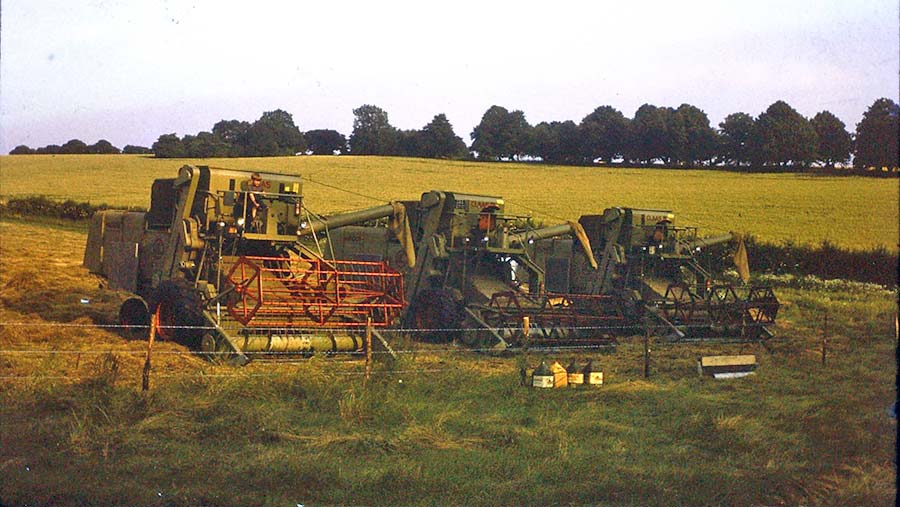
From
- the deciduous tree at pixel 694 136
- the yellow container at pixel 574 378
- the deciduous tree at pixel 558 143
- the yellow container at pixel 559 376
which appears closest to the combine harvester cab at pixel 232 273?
the yellow container at pixel 559 376

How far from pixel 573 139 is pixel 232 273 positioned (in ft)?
77.4

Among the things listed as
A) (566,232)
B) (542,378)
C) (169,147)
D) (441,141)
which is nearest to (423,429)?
(542,378)

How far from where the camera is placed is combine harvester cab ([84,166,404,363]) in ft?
47.0

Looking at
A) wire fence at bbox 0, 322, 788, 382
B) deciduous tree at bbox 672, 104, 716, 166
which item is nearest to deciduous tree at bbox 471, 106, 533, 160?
deciduous tree at bbox 672, 104, 716, 166

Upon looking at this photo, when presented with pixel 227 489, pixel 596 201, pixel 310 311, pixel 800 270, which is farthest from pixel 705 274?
pixel 227 489

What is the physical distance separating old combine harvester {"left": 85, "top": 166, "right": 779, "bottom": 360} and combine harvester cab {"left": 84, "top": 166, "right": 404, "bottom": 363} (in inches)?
1.3

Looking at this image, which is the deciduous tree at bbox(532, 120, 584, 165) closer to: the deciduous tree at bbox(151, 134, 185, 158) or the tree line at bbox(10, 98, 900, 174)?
the tree line at bbox(10, 98, 900, 174)

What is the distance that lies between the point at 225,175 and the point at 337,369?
4917 millimetres

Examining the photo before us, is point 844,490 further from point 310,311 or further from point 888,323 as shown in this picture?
point 888,323

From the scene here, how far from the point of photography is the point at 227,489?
25.6 ft

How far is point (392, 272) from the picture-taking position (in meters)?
17.1

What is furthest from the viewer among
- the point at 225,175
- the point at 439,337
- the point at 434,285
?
the point at 434,285

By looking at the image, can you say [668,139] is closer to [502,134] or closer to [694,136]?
[694,136]

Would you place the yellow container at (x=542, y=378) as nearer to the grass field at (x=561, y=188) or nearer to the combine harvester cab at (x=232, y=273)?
the combine harvester cab at (x=232, y=273)
